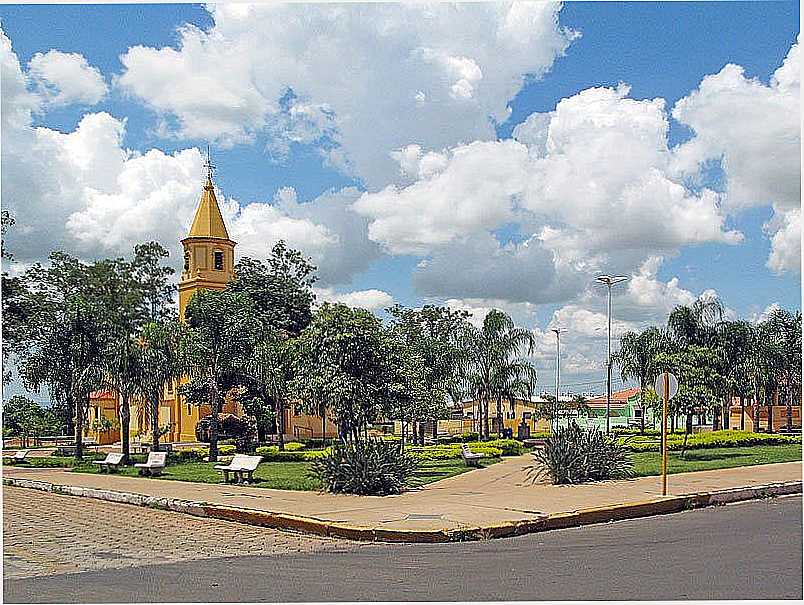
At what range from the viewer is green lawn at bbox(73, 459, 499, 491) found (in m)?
19.7

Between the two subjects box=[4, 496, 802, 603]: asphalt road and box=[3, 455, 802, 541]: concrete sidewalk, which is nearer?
box=[4, 496, 802, 603]: asphalt road

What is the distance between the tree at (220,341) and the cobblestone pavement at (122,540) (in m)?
15.0

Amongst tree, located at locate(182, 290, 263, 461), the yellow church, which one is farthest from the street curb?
the yellow church

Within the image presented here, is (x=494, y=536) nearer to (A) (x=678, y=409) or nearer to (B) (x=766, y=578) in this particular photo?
(B) (x=766, y=578)

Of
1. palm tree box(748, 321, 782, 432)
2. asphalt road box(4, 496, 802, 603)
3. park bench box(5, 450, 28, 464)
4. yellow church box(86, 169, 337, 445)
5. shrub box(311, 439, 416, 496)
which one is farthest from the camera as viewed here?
yellow church box(86, 169, 337, 445)

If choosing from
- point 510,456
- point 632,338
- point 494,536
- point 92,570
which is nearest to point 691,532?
point 494,536

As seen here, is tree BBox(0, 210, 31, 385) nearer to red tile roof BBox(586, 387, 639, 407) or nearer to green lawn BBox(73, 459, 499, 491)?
green lawn BBox(73, 459, 499, 491)

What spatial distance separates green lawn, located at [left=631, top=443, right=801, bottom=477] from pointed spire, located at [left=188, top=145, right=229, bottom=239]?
3655 cm

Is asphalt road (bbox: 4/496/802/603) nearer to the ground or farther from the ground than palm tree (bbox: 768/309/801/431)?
nearer to the ground

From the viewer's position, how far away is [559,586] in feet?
28.9

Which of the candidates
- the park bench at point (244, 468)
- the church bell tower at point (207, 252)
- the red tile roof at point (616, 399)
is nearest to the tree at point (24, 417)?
the church bell tower at point (207, 252)

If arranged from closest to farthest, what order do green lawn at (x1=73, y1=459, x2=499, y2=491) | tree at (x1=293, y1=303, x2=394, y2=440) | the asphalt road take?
the asphalt road, green lawn at (x1=73, y1=459, x2=499, y2=491), tree at (x1=293, y1=303, x2=394, y2=440)

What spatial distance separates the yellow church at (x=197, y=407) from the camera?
54.4 metres

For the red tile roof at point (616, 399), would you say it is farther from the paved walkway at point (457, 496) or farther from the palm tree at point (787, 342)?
the paved walkway at point (457, 496)
